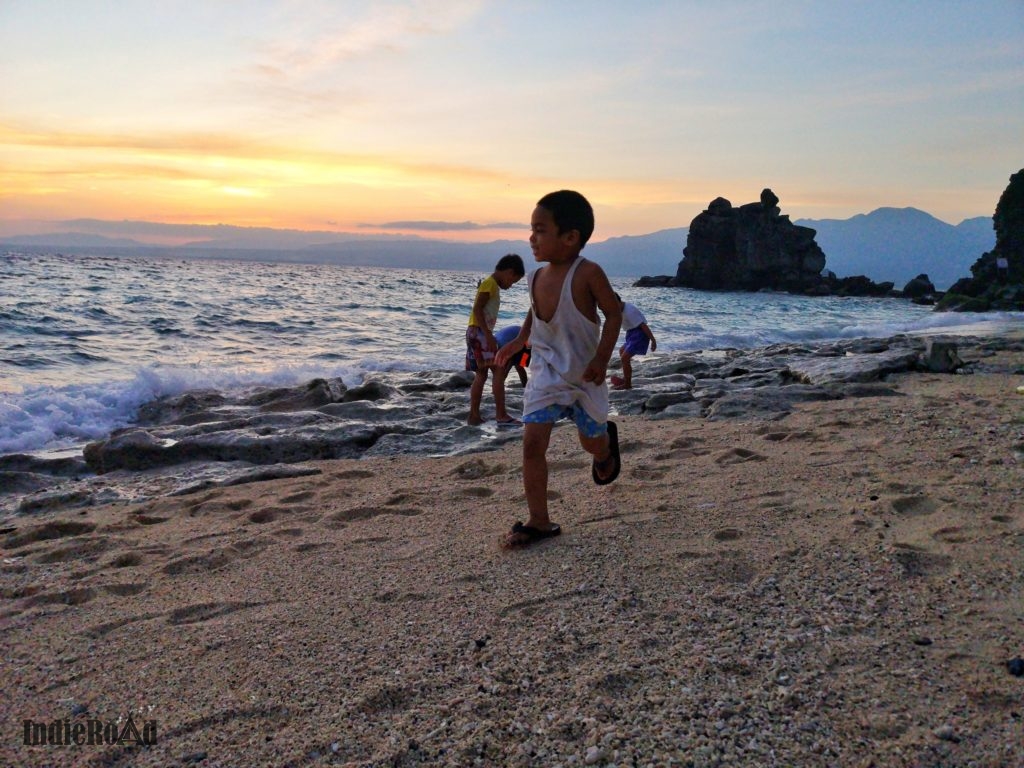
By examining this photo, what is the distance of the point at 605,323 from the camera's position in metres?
2.99

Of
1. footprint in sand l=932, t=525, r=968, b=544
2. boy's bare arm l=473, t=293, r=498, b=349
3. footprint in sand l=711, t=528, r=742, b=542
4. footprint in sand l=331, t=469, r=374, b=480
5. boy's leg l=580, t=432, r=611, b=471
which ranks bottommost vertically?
footprint in sand l=331, t=469, r=374, b=480

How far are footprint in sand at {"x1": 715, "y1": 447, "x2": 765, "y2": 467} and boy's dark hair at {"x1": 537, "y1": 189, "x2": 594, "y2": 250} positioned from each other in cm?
176

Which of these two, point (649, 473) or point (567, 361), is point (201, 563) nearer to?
point (567, 361)

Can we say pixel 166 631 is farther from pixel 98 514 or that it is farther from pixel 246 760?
pixel 98 514

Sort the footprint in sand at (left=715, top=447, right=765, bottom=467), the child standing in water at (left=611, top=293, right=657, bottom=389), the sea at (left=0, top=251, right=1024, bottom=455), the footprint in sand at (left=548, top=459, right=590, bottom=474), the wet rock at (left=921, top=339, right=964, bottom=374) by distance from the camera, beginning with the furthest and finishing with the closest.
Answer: the child standing in water at (left=611, top=293, right=657, bottom=389)
the sea at (left=0, top=251, right=1024, bottom=455)
the wet rock at (left=921, top=339, right=964, bottom=374)
the footprint in sand at (left=548, top=459, right=590, bottom=474)
the footprint in sand at (left=715, top=447, right=765, bottom=467)

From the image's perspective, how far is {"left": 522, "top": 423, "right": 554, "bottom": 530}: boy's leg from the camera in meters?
3.07

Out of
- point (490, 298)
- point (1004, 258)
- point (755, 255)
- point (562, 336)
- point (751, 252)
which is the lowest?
point (562, 336)

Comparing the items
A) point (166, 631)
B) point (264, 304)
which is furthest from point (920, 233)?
point (166, 631)

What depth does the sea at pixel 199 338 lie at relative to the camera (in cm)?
741

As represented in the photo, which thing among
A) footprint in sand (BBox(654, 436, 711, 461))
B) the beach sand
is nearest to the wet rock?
the beach sand

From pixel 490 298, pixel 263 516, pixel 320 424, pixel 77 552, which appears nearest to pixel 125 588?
pixel 77 552

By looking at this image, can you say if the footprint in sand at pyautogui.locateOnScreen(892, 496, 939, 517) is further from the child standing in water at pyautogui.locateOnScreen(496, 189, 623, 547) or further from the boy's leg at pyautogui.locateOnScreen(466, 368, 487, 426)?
the boy's leg at pyautogui.locateOnScreen(466, 368, 487, 426)

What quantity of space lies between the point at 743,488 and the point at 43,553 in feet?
11.0

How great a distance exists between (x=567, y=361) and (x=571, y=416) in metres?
0.30
